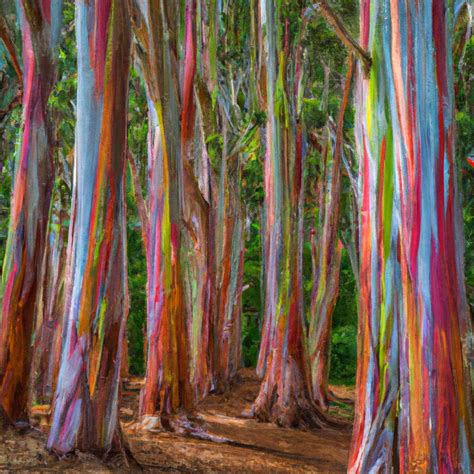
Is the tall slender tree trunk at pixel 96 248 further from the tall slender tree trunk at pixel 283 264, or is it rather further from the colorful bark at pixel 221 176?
the colorful bark at pixel 221 176

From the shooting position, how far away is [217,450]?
7742 millimetres

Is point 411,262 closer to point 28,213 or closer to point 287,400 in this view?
point 28,213

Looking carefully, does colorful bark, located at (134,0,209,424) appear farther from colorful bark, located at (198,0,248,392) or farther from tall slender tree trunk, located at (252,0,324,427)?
colorful bark, located at (198,0,248,392)

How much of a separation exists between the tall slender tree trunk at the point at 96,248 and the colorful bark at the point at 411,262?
7.84 ft

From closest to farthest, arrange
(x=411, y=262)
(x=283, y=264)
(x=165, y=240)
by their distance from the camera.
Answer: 1. (x=411, y=262)
2. (x=165, y=240)
3. (x=283, y=264)

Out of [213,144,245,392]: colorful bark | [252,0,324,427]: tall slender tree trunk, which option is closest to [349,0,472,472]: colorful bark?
[252,0,324,427]: tall slender tree trunk

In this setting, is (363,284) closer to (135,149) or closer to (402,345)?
(402,345)

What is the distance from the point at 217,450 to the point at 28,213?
10.4ft

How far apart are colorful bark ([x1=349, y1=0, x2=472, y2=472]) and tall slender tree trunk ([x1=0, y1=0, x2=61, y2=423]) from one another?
3.81m

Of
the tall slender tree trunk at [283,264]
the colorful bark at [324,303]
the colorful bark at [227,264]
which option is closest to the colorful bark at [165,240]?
the tall slender tree trunk at [283,264]

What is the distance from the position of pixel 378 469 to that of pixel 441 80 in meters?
2.47

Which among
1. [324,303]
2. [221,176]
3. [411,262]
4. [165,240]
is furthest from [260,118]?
[411,262]

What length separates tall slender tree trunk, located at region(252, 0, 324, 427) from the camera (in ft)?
34.6

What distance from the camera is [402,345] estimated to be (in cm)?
445
